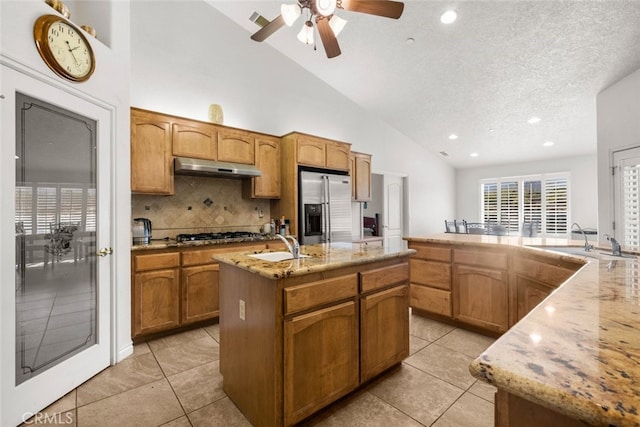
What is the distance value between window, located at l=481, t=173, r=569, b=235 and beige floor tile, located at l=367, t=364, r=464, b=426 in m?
7.12

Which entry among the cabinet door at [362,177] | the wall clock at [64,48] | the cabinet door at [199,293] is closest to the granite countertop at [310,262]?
the cabinet door at [199,293]

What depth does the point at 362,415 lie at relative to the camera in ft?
5.57

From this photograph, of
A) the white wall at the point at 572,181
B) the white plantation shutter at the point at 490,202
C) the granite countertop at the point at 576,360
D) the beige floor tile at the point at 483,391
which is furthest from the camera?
the white plantation shutter at the point at 490,202

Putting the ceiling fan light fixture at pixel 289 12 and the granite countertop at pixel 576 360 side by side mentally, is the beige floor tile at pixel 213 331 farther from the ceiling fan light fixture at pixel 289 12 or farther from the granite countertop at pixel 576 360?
the ceiling fan light fixture at pixel 289 12

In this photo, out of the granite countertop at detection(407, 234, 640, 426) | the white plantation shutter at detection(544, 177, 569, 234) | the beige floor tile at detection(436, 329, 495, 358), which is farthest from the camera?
the white plantation shutter at detection(544, 177, 569, 234)

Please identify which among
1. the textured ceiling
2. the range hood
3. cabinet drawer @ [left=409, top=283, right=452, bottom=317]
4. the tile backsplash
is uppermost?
the textured ceiling

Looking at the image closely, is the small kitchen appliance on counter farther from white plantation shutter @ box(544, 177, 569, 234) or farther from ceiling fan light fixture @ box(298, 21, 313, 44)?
white plantation shutter @ box(544, 177, 569, 234)

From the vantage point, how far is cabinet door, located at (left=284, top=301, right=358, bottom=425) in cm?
148

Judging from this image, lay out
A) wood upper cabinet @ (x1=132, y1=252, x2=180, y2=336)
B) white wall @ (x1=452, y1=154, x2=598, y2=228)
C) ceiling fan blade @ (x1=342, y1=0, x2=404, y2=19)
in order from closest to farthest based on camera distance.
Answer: ceiling fan blade @ (x1=342, y1=0, x2=404, y2=19) → wood upper cabinet @ (x1=132, y1=252, x2=180, y2=336) → white wall @ (x1=452, y1=154, x2=598, y2=228)

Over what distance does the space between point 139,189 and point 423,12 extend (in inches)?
143

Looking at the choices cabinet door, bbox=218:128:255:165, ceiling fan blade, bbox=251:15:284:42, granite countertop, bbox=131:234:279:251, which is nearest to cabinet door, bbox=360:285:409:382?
granite countertop, bbox=131:234:279:251

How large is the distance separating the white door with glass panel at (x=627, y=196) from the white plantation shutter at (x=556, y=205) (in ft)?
12.4

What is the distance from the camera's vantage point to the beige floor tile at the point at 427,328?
2.79 m

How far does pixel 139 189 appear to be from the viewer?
2848mm
